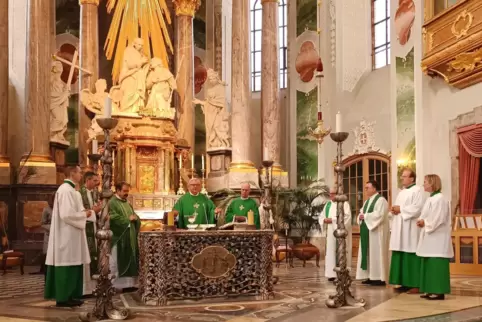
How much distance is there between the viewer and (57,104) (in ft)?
52.0

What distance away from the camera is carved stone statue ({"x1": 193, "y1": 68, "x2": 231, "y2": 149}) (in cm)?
1677

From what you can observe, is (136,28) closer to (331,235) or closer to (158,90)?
(158,90)

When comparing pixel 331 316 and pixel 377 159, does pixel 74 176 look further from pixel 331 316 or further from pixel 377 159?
pixel 377 159

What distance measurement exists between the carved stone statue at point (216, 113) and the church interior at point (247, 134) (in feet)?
0.12

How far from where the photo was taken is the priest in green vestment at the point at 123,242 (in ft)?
29.7

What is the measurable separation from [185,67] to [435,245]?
37.9 ft

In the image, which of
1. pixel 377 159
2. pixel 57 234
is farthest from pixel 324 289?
pixel 377 159

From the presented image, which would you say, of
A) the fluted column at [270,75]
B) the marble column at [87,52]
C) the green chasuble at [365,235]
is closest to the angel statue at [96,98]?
the marble column at [87,52]

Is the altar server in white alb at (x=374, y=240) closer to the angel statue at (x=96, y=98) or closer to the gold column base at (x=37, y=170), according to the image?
A: the gold column base at (x=37, y=170)

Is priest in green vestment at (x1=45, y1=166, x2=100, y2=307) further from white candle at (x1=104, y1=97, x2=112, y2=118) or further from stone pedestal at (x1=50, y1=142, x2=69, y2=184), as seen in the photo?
stone pedestal at (x1=50, y1=142, x2=69, y2=184)

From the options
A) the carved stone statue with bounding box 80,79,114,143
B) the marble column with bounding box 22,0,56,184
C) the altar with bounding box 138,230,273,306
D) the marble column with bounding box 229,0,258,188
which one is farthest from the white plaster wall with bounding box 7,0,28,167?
the altar with bounding box 138,230,273,306

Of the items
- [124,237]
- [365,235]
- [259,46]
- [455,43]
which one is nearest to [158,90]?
[259,46]

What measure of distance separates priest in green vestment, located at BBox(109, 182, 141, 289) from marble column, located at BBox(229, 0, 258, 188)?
6550 mm

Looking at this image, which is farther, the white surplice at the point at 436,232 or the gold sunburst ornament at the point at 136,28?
the gold sunburst ornament at the point at 136,28
